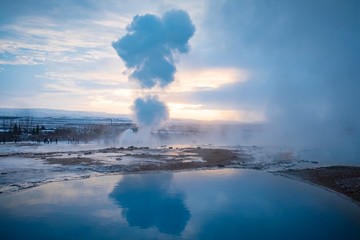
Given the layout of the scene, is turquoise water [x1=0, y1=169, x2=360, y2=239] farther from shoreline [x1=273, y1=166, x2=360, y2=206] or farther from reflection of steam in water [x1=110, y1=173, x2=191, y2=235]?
shoreline [x1=273, y1=166, x2=360, y2=206]

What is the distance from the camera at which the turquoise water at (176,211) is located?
30.6ft

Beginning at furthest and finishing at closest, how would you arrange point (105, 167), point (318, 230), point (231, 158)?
1. point (231, 158)
2. point (105, 167)
3. point (318, 230)

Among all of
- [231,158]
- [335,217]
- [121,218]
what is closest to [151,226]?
[121,218]

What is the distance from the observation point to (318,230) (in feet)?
32.0

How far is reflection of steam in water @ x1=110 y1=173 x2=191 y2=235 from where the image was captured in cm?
1024

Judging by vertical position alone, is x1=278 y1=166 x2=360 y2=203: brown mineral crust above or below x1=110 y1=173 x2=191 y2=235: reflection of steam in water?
above

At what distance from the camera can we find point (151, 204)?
12.5 metres

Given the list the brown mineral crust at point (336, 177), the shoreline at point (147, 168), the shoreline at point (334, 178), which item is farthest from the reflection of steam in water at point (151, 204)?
the brown mineral crust at point (336, 177)

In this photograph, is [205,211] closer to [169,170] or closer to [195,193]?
[195,193]

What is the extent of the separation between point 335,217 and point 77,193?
10.2m

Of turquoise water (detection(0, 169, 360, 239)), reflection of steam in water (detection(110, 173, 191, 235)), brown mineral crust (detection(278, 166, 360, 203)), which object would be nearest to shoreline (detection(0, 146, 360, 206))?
brown mineral crust (detection(278, 166, 360, 203))

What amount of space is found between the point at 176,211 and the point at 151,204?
1.40 m

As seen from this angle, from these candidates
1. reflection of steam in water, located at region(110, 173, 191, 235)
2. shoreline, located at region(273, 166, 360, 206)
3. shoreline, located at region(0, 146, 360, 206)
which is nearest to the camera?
reflection of steam in water, located at region(110, 173, 191, 235)

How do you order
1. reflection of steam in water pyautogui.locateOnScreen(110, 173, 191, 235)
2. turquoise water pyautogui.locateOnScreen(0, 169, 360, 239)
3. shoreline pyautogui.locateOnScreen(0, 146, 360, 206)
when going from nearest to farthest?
turquoise water pyautogui.locateOnScreen(0, 169, 360, 239) < reflection of steam in water pyautogui.locateOnScreen(110, 173, 191, 235) < shoreline pyautogui.locateOnScreen(0, 146, 360, 206)
